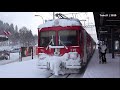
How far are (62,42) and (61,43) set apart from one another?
56 mm

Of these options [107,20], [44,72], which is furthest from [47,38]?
[107,20]

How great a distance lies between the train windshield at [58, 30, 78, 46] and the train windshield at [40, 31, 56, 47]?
0.97 feet

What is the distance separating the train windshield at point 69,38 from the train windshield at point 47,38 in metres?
0.30

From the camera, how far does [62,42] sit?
33.9ft

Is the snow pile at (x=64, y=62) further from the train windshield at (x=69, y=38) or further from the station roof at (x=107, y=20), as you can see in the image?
the station roof at (x=107, y=20)

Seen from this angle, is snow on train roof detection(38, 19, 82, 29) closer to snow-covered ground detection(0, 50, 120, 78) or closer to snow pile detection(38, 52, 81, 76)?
snow pile detection(38, 52, 81, 76)

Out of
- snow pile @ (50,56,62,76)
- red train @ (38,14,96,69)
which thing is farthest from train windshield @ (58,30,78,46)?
snow pile @ (50,56,62,76)

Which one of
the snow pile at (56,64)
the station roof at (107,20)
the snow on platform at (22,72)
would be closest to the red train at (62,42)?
the snow pile at (56,64)
